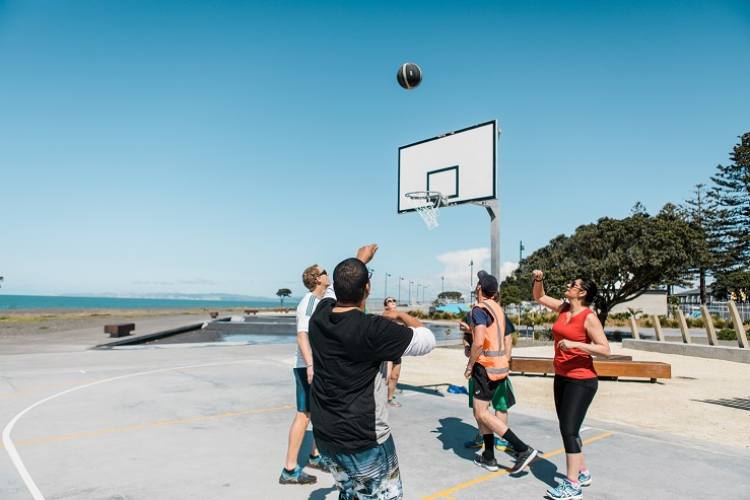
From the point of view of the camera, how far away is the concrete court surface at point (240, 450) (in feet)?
15.1

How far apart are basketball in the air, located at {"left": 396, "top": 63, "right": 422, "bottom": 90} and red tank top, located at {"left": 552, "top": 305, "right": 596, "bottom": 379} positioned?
→ 9.99 metres

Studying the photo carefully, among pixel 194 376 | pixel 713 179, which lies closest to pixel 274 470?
pixel 194 376

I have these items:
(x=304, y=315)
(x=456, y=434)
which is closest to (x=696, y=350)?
(x=456, y=434)

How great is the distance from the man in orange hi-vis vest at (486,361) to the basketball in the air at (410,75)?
29.9 feet

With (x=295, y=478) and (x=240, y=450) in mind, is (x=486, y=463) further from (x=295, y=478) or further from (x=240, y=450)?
(x=240, y=450)

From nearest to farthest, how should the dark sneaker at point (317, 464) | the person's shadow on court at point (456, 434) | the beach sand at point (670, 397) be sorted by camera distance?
1. the dark sneaker at point (317, 464)
2. the person's shadow on court at point (456, 434)
3. the beach sand at point (670, 397)

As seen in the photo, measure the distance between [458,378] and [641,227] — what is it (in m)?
18.1

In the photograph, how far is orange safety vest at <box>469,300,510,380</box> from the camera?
5.36 m

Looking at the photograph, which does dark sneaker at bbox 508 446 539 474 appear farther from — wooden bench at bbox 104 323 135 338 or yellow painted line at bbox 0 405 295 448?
wooden bench at bbox 104 323 135 338

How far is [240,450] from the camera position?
18.8 ft

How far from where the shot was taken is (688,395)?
1018 centimetres

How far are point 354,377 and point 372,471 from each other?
0.50m

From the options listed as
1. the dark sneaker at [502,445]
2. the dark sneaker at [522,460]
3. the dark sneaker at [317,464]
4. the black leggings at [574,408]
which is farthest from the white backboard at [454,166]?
the dark sneaker at [317,464]

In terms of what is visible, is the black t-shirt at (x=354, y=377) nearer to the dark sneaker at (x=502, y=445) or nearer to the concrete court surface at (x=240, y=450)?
the concrete court surface at (x=240, y=450)
